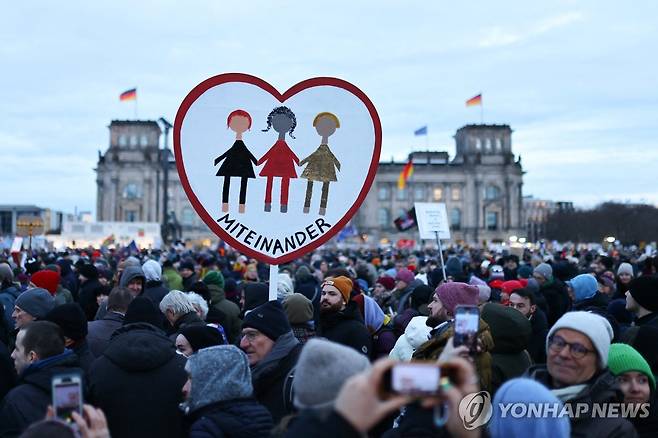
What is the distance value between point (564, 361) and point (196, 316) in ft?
12.0

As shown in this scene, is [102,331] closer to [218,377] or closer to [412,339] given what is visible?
[412,339]

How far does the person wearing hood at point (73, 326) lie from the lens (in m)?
4.65

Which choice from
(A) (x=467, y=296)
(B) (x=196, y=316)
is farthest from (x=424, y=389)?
(B) (x=196, y=316)

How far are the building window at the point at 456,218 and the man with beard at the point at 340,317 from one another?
95528 millimetres

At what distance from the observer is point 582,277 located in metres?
7.79

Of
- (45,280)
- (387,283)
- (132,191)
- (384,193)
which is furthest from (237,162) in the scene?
(384,193)

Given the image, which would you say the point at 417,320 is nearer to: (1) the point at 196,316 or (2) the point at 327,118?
(2) the point at 327,118

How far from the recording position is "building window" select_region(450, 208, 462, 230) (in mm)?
100500

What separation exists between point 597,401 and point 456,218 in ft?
325

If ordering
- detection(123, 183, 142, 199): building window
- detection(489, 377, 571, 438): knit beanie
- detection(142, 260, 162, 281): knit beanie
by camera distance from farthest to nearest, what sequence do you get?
detection(123, 183, 142, 199): building window
detection(142, 260, 162, 281): knit beanie
detection(489, 377, 571, 438): knit beanie

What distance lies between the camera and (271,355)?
4281 mm

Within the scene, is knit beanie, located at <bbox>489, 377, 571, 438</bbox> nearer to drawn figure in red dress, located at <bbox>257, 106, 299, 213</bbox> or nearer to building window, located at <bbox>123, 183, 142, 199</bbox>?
drawn figure in red dress, located at <bbox>257, 106, 299, 213</bbox>

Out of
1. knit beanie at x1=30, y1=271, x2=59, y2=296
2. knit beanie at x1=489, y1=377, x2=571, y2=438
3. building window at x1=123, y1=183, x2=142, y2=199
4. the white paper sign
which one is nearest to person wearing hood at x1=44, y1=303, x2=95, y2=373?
knit beanie at x1=489, y1=377, x2=571, y2=438

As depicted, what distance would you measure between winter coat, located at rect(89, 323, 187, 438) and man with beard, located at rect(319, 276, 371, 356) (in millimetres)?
1983
